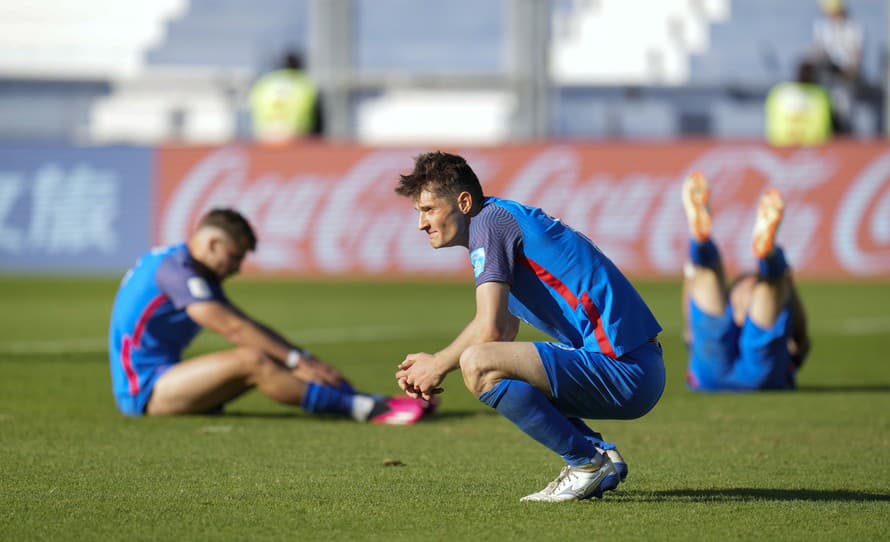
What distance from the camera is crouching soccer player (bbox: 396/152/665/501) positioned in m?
6.23

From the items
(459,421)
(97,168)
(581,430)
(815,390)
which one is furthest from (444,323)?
(581,430)

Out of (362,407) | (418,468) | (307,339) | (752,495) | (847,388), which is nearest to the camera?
(752,495)

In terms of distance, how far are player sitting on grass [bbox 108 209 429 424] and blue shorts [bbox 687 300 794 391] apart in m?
2.40

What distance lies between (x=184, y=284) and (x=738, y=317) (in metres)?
3.94

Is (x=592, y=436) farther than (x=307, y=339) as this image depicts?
No

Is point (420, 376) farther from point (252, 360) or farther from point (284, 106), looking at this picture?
point (284, 106)

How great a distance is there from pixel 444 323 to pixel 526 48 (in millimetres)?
10858

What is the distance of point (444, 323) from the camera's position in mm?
16453

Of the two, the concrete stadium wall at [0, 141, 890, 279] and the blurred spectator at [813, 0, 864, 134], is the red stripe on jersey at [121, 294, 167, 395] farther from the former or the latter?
the blurred spectator at [813, 0, 864, 134]

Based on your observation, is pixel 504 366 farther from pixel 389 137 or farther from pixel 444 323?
pixel 389 137

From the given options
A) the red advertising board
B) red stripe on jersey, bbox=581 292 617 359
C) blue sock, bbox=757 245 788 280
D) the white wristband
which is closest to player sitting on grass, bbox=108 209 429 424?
the white wristband

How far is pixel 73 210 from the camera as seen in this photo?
22.5 meters

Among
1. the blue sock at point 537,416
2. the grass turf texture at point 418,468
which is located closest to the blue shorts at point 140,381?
the grass turf texture at point 418,468

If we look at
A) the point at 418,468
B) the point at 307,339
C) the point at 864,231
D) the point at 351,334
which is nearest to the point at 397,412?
the point at 418,468
